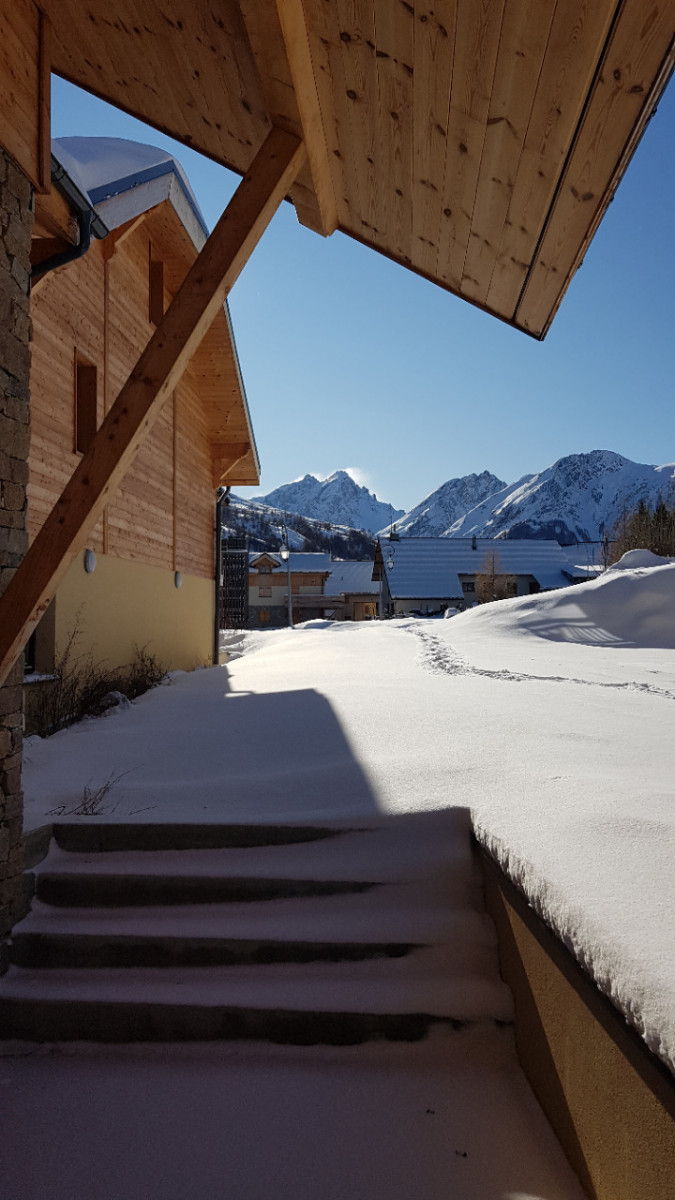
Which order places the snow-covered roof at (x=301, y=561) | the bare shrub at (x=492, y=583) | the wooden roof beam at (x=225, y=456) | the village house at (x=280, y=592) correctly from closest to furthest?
the wooden roof beam at (x=225, y=456), the bare shrub at (x=492, y=583), the village house at (x=280, y=592), the snow-covered roof at (x=301, y=561)

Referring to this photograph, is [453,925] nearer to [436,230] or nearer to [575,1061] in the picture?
[575,1061]

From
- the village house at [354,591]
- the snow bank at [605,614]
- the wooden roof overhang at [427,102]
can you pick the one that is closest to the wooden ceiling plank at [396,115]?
the wooden roof overhang at [427,102]

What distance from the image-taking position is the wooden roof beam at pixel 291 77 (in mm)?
2102

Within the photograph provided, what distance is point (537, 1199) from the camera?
57.5 inches

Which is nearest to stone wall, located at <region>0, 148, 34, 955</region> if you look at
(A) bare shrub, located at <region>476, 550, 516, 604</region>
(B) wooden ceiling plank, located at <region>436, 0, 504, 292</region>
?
(B) wooden ceiling plank, located at <region>436, 0, 504, 292</region>

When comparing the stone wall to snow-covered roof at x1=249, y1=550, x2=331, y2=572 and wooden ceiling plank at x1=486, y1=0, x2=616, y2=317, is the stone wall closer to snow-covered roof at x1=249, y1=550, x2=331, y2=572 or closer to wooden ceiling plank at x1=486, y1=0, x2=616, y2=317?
wooden ceiling plank at x1=486, y1=0, x2=616, y2=317

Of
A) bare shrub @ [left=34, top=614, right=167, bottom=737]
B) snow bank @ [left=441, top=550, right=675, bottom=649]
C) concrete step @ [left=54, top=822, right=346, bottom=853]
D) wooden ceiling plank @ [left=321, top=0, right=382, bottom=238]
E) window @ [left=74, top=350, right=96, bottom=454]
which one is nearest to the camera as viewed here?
wooden ceiling plank @ [left=321, top=0, right=382, bottom=238]

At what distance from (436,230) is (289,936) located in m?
3.16

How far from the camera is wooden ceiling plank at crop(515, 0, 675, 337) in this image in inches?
72.2

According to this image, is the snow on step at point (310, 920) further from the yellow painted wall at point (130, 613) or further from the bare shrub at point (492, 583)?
the bare shrub at point (492, 583)

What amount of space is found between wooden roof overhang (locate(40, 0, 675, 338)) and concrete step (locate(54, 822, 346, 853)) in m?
2.70

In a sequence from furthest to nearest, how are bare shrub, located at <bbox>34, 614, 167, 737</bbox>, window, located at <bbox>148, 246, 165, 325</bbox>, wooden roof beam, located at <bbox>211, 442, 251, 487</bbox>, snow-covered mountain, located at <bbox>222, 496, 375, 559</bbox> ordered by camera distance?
snow-covered mountain, located at <bbox>222, 496, 375, 559</bbox> → wooden roof beam, located at <bbox>211, 442, 251, 487</bbox> → window, located at <bbox>148, 246, 165, 325</bbox> → bare shrub, located at <bbox>34, 614, 167, 737</bbox>

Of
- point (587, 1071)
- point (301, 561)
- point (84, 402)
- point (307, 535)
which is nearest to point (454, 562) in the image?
point (301, 561)

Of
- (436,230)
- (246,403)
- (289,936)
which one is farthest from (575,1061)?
(246,403)
